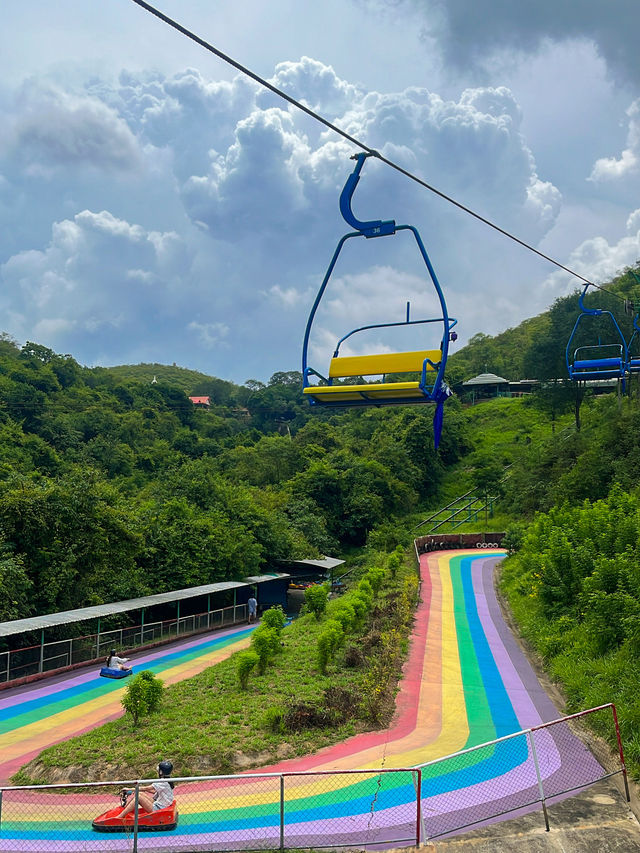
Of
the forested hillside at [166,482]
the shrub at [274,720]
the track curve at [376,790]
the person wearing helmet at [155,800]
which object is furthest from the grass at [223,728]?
the forested hillside at [166,482]

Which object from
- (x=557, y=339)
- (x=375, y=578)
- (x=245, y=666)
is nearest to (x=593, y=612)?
(x=245, y=666)

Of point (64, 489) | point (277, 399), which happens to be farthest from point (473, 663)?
point (277, 399)

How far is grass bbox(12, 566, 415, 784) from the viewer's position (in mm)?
9375

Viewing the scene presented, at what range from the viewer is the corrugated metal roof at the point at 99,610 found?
50.2 feet

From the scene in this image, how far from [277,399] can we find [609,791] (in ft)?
258

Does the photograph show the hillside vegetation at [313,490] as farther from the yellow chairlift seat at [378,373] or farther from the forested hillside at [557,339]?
the yellow chairlift seat at [378,373]

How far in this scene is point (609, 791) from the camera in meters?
8.10

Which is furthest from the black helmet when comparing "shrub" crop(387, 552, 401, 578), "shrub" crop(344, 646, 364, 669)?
"shrub" crop(387, 552, 401, 578)

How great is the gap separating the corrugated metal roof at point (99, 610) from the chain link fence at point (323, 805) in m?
7.57

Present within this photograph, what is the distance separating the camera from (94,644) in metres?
17.9

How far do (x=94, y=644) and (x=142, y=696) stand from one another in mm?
7705

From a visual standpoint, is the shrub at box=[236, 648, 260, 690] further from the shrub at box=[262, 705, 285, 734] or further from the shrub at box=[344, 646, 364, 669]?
the shrub at box=[344, 646, 364, 669]

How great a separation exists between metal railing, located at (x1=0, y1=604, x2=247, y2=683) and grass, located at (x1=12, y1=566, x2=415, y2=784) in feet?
14.5

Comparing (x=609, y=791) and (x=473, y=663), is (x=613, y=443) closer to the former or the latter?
(x=473, y=663)
